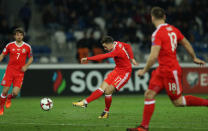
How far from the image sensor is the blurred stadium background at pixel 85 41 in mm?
16047

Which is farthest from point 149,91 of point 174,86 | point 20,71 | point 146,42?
point 146,42

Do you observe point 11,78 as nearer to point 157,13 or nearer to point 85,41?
point 157,13

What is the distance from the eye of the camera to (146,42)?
1955 cm

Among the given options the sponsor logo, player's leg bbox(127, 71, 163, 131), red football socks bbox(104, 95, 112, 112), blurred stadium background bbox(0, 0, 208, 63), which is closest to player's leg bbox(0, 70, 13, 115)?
red football socks bbox(104, 95, 112, 112)

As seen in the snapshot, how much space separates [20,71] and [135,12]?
10944 millimetres

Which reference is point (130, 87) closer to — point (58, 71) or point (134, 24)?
point (58, 71)

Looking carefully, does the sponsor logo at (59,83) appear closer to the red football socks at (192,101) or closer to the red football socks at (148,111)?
the red football socks at (192,101)

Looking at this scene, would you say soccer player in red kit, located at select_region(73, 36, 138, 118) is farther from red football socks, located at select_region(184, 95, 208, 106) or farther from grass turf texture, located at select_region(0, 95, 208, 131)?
red football socks, located at select_region(184, 95, 208, 106)

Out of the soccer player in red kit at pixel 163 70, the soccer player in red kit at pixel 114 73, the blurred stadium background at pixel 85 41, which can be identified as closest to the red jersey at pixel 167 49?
the soccer player in red kit at pixel 163 70

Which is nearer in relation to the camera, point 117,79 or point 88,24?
point 117,79

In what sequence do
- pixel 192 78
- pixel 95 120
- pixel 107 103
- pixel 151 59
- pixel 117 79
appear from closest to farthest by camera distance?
1. pixel 151 59
2. pixel 95 120
3. pixel 107 103
4. pixel 117 79
5. pixel 192 78

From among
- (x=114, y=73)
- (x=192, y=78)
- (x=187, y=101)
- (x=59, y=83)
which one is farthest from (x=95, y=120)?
(x=192, y=78)

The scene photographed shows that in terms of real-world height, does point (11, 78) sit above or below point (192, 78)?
below

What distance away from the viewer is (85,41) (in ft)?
60.2
